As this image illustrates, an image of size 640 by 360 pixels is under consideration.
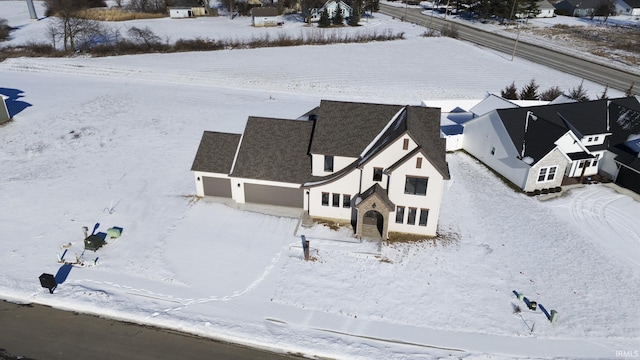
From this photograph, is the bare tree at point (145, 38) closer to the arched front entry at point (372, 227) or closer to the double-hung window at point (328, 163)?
the double-hung window at point (328, 163)

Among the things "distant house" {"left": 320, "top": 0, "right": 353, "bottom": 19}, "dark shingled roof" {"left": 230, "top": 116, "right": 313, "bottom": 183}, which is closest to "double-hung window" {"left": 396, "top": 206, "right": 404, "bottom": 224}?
"dark shingled roof" {"left": 230, "top": 116, "right": 313, "bottom": 183}

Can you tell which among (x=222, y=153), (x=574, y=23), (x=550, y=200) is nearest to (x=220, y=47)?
(x=222, y=153)

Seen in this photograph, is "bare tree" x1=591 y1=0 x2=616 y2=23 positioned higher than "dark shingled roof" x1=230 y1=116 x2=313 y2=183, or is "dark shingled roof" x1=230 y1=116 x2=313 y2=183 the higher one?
"bare tree" x1=591 y1=0 x2=616 y2=23

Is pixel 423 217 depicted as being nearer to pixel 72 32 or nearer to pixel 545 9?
pixel 72 32

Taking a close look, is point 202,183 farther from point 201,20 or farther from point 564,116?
point 201,20

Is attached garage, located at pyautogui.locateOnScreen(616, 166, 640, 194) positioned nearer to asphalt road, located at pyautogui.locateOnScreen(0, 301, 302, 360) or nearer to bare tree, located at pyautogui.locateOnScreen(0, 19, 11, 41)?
asphalt road, located at pyautogui.locateOnScreen(0, 301, 302, 360)

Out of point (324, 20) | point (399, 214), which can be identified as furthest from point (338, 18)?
point (399, 214)
